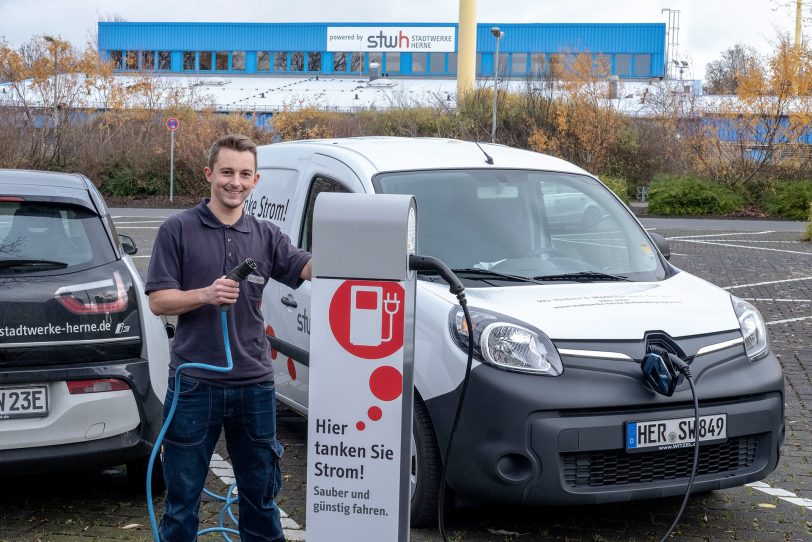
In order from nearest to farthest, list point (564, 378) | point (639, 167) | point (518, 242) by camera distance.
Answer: point (564, 378)
point (518, 242)
point (639, 167)

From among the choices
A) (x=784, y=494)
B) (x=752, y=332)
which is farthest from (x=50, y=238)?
(x=784, y=494)

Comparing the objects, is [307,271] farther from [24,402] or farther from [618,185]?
[618,185]

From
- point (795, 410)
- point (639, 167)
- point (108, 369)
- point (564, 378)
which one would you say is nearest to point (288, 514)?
point (108, 369)

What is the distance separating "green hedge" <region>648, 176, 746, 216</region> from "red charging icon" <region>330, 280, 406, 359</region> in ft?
96.0

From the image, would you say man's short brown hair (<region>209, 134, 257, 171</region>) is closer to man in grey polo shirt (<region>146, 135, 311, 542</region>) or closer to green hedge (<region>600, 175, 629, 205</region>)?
man in grey polo shirt (<region>146, 135, 311, 542</region>)

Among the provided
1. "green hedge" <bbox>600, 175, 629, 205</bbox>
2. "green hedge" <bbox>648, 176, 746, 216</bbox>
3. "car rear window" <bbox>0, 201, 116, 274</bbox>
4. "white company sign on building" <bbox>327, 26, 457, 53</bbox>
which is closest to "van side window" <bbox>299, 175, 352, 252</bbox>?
"car rear window" <bbox>0, 201, 116, 274</bbox>

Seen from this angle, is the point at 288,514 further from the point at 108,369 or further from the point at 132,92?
the point at 132,92

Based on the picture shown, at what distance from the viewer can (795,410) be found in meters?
7.16

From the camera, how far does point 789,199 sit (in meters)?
31.0

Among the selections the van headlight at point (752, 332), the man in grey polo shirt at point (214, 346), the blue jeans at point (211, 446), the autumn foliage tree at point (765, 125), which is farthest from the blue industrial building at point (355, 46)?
the blue jeans at point (211, 446)

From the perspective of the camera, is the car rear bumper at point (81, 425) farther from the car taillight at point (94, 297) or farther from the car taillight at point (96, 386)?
the car taillight at point (94, 297)

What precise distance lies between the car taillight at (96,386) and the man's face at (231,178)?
51.2 inches

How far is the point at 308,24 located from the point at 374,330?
73505 millimetres

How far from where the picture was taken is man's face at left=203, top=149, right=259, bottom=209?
141 inches
